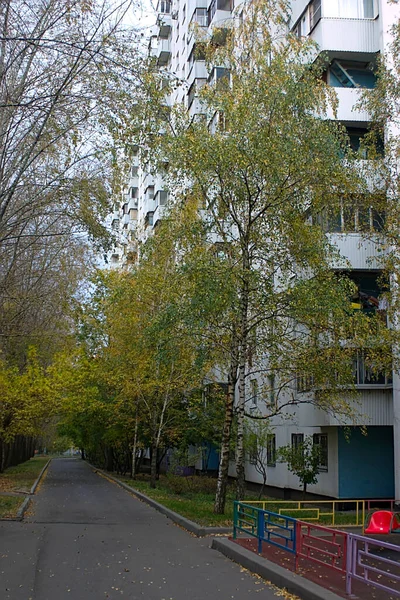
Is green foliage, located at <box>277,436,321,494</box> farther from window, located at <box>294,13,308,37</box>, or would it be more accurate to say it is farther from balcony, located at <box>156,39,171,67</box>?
balcony, located at <box>156,39,171,67</box>

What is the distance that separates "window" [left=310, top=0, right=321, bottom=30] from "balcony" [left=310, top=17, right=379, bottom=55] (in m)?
0.76

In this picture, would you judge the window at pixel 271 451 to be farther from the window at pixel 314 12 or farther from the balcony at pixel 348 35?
the window at pixel 314 12

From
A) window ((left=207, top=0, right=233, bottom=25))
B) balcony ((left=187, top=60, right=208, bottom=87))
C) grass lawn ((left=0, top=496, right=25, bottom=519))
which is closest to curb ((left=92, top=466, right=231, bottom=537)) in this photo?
grass lawn ((left=0, top=496, right=25, bottom=519))

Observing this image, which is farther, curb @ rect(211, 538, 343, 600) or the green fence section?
the green fence section

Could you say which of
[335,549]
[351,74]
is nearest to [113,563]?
[335,549]

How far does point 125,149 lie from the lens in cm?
1454

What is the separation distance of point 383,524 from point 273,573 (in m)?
4.93

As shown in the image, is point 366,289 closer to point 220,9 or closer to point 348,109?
point 348,109

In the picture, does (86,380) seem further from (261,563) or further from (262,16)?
(261,563)

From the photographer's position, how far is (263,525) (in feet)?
41.2

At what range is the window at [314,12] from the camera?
24.4 m

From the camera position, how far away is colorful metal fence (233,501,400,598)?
8914mm

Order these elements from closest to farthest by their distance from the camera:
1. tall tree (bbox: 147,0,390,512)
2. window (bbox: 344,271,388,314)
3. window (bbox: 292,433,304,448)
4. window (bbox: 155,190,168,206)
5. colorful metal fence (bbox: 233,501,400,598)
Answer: colorful metal fence (bbox: 233,501,400,598) → tall tree (bbox: 147,0,390,512) → window (bbox: 344,271,388,314) → window (bbox: 292,433,304,448) → window (bbox: 155,190,168,206)

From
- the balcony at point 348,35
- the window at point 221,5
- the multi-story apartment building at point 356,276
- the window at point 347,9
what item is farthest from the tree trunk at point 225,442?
the window at point 221,5
